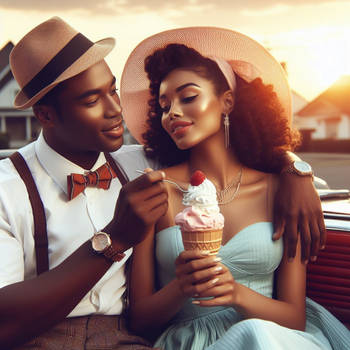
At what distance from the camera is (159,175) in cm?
209

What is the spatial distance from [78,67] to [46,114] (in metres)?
0.31

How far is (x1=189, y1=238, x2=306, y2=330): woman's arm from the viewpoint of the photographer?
7.26ft

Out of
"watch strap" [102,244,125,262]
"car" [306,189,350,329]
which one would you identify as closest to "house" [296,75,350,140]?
"car" [306,189,350,329]

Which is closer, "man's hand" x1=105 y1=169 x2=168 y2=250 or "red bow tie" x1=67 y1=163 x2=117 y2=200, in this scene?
"man's hand" x1=105 y1=169 x2=168 y2=250

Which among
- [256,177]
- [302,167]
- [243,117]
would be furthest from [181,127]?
[302,167]

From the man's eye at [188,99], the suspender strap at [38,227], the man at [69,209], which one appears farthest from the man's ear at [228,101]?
the suspender strap at [38,227]

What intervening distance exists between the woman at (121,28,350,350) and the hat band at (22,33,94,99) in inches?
18.3

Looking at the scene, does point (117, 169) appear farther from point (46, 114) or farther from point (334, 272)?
point (334, 272)

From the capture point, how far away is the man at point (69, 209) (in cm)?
215

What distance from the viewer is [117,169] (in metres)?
2.78

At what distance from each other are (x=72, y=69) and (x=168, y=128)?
555mm

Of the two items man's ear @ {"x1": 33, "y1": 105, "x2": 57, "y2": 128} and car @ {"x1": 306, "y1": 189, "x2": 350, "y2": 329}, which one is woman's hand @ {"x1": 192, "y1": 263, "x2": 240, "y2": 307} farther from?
man's ear @ {"x1": 33, "y1": 105, "x2": 57, "y2": 128}

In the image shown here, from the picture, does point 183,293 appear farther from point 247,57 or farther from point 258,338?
point 247,57

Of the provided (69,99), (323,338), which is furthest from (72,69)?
(323,338)
